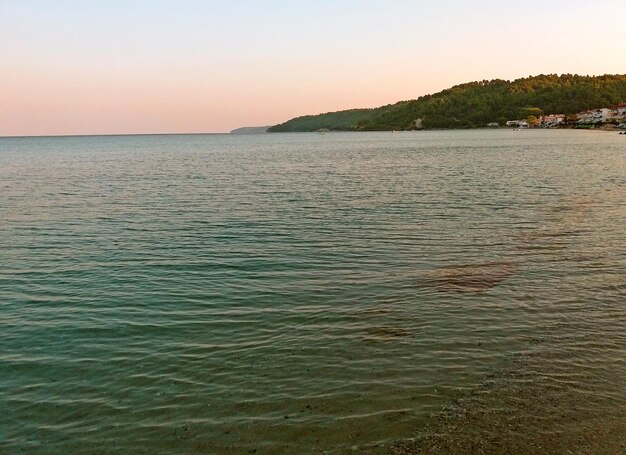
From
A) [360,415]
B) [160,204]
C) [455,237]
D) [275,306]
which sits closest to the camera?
[360,415]

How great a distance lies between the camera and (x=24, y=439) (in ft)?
33.4

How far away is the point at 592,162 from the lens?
75.4 metres

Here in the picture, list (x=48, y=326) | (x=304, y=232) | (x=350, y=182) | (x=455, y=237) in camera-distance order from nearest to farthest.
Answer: (x=48, y=326) → (x=455, y=237) → (x=304, y=232) → (x=350, y=182)

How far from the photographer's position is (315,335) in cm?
1494

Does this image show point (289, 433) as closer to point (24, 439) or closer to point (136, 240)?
point (24, 439)

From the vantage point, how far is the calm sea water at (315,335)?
10.2 metres

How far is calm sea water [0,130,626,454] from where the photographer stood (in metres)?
10.2

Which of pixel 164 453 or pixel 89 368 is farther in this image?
pixel 89 368

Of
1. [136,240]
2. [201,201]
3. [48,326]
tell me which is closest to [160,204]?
[201,201]

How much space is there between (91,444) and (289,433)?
12.0 feet

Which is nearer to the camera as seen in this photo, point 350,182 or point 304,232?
point 304,232

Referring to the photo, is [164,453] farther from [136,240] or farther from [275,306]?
[136,240]

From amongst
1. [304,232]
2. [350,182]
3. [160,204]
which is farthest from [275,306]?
[350,182]

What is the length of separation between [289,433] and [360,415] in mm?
1488
